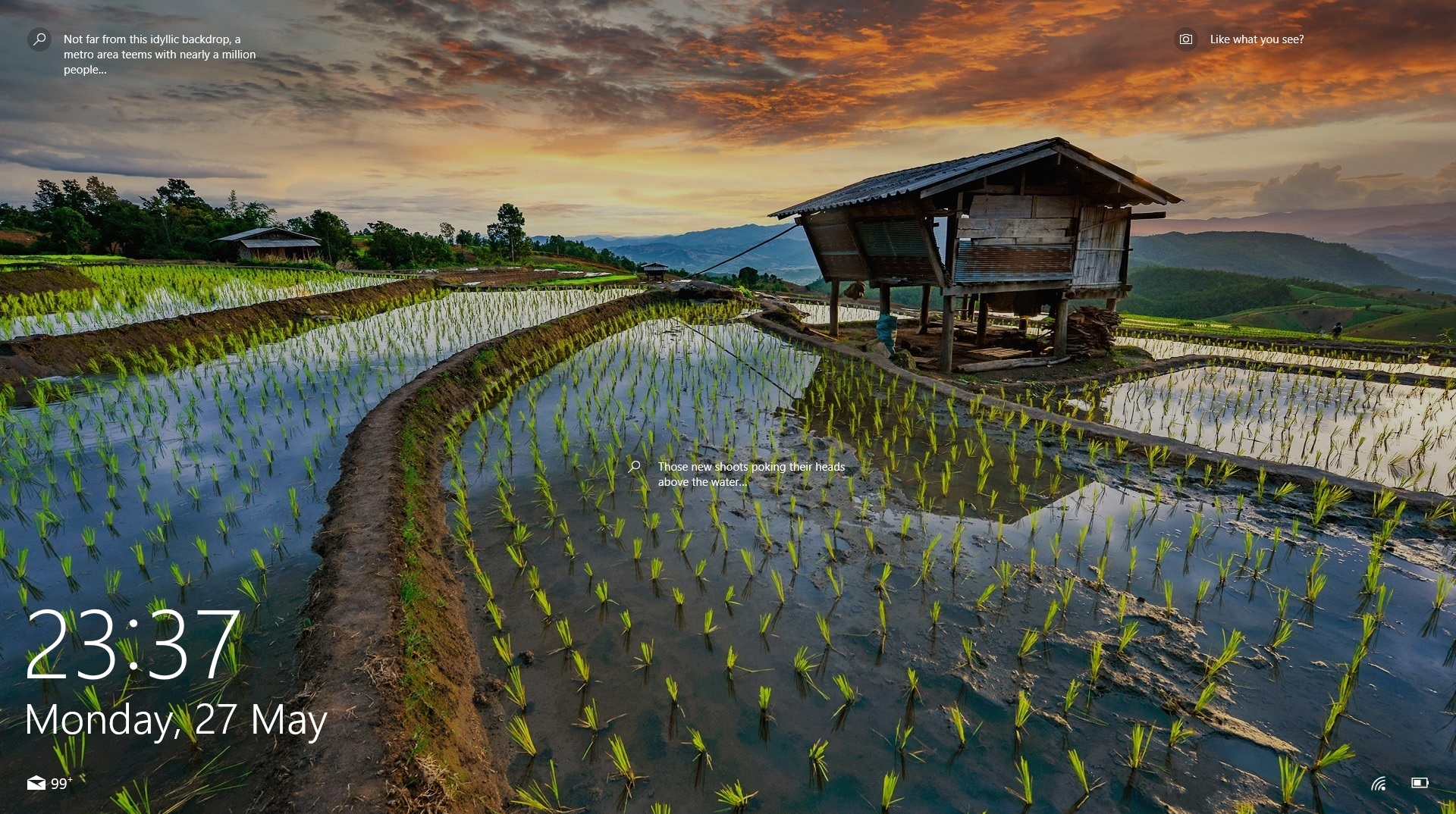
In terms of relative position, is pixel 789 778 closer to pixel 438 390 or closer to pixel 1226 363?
A: pixel 438 390

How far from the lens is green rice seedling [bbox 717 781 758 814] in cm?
236

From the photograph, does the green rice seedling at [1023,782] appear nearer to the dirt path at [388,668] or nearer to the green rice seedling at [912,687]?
the green rice seedling at [912,687]

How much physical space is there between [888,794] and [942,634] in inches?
50.7

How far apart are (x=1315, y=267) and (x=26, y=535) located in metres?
166

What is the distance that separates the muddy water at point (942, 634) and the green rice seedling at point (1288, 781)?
6 centimetres

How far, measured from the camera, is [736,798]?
2357 mm

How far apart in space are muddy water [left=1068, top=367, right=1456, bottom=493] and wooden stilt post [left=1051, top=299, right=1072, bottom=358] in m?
1.81

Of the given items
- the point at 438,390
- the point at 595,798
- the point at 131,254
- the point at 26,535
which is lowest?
the point at 595,798

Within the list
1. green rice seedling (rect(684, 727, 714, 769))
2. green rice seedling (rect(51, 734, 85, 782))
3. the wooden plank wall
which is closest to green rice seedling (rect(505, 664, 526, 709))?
green rice seedling (rect(684, 727, 714, 769))

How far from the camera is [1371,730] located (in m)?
2.72

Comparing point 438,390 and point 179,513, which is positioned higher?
point 438,390

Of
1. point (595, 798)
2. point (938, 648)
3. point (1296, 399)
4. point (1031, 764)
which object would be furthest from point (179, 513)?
point (1296, 399)

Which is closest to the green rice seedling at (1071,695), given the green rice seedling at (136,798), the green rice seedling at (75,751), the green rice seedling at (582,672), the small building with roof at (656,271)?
the green rice seedling at (582,672)

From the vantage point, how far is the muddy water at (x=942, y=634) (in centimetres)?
254
